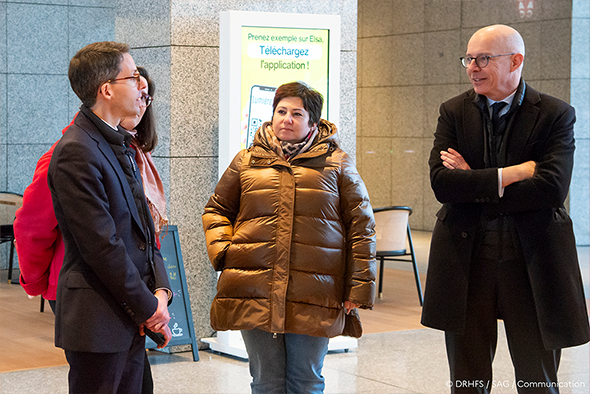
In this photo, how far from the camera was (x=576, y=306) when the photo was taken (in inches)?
131

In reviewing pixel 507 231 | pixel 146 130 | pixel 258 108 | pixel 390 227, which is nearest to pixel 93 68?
pixel 146 130

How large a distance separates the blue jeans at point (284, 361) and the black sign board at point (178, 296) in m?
1.95

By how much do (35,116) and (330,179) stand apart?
637 centimetres

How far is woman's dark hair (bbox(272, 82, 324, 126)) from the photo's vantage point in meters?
3.62

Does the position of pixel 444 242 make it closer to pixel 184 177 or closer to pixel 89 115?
pixel 89 115

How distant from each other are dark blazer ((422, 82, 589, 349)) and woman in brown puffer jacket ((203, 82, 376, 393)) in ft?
1.13

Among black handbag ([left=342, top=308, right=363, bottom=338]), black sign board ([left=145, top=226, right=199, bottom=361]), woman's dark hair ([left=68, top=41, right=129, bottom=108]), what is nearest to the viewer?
woman's dark hair ([left=68, top=41, right=129, bottom=108])

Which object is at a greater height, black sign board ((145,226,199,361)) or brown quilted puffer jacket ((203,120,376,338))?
brown quilted puffer jacket ((203,120,376,338))

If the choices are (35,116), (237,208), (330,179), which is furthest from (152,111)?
(35,116)

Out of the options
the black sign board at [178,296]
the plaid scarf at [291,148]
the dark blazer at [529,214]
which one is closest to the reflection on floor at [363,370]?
the black sign board at [178,296]

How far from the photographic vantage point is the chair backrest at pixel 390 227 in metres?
7.41

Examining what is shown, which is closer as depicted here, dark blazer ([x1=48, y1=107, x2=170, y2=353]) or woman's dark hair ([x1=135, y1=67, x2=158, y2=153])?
dark blazer ([x1=48, y1=107, x2=170, y2=353])

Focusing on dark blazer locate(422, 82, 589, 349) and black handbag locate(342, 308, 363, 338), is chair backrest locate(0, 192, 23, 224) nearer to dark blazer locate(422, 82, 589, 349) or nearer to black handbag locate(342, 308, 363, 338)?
black handbag locate(342, 308, 363, 338)

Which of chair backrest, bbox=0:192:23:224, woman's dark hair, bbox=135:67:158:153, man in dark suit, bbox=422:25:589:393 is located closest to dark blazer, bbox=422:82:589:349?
man in dark suit, bbox=422:25:589:393
